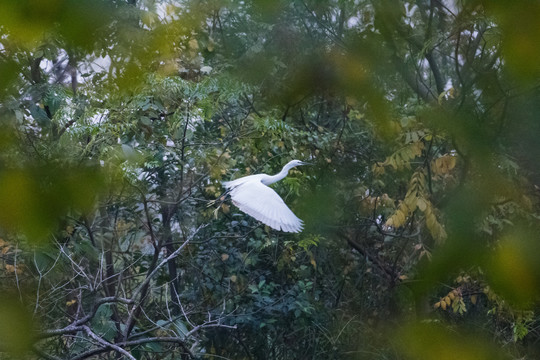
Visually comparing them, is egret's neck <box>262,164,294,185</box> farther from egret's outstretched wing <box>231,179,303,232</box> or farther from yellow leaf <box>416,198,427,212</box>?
yellow leaf <box>416,198,427,212</box>

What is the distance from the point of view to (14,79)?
15.8 inches

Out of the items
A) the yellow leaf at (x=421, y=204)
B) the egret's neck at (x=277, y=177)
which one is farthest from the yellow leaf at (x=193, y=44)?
the egret's neck at (x=277, y=177)

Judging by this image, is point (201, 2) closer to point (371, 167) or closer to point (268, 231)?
point (371, 167)

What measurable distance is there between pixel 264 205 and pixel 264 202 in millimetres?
19

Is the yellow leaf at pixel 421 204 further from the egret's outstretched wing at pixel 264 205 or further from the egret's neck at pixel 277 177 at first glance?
the egret's neck at pixel 277 177

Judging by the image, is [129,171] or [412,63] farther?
[129,171]

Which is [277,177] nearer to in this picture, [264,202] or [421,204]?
[264,202]

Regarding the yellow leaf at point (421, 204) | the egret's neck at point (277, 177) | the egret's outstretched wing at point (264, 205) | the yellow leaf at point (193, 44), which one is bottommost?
the yellow leaf at point (421, 204)

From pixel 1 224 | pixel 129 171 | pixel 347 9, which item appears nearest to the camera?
pixel 1 224

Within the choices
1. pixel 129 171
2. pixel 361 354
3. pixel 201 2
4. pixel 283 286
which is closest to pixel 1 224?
pixel 201 2

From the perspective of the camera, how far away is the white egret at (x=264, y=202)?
4.77 ft

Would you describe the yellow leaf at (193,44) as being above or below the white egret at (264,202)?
above

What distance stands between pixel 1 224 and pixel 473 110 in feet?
1.02

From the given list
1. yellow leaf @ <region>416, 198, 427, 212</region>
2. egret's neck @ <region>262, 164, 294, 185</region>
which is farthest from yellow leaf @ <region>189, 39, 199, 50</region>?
egret's neck @ <region>262, 164, 294, 185</region>
